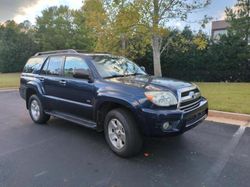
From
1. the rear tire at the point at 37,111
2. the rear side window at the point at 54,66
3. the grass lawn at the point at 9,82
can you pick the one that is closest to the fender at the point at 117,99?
the rear side window at the point at 54,66

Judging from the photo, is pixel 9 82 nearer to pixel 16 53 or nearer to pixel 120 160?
pixel 16 53

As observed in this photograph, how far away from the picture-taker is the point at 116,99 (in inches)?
165

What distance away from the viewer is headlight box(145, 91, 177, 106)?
12.8 ft

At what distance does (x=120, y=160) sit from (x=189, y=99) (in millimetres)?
1522

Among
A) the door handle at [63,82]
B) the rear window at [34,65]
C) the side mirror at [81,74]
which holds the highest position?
the rear window at [34,65]

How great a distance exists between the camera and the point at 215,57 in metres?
15.7

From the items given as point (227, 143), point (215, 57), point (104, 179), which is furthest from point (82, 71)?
point (215, 57)

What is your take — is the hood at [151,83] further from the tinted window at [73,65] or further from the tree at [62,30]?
the tree at [62,30]

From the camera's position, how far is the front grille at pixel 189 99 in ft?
13.5

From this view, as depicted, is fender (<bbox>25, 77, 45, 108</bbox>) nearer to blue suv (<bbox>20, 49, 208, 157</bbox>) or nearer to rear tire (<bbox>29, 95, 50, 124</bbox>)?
blue suv (<bbox>20, 49, 208, 157</bbox>)

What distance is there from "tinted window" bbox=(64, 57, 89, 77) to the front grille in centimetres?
190

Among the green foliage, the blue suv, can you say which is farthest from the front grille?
the green foliage

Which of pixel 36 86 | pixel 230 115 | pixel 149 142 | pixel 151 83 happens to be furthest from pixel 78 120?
pixel 230 115

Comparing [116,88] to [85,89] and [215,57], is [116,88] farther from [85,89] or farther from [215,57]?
[215,57]
